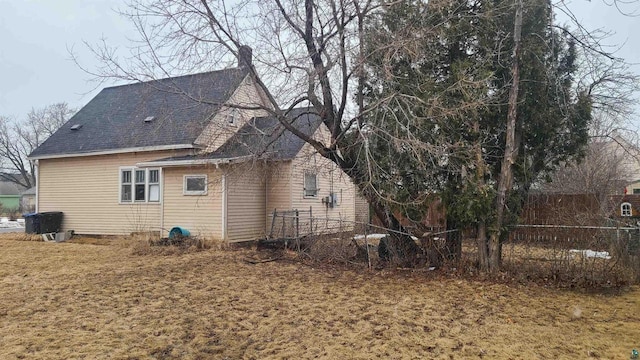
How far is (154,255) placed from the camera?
11234mm

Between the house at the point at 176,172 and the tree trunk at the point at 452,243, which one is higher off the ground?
the house at the point at 176,172

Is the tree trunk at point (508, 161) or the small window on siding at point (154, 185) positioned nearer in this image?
the tree trunk at point (508, 161)

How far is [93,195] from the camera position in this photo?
1568 cm

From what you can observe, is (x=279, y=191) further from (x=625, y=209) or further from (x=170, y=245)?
(x=625, y=209)

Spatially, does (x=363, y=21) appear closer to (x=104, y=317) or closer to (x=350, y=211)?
(x=104, y=317)

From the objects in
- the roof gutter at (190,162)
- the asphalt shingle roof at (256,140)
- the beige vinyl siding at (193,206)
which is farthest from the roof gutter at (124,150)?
the asphalt shingle roof at (256,140)

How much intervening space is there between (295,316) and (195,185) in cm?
846

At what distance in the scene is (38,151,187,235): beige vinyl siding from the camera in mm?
14570

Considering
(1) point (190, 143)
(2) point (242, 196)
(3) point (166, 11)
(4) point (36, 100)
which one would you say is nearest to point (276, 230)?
(2) point (242, 196)

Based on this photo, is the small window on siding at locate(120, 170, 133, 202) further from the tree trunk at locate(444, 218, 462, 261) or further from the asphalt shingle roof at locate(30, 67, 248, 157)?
the tree trunk at locate(444, 218, 462, 261)

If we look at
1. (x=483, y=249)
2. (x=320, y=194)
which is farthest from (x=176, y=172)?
(x=483, y=249)

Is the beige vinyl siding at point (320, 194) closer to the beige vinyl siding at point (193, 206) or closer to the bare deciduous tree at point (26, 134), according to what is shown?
the beige vinyl siding at point (193, 206)

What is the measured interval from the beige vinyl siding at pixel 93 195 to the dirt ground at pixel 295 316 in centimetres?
536

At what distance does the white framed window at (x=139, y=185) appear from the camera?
14.5 meters
